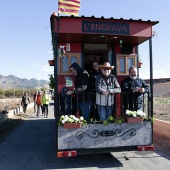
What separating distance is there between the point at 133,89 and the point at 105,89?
750 mm

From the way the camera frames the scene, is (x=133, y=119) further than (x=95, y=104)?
No

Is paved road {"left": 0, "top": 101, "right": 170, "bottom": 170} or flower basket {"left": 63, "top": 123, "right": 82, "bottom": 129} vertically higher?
flower basket {"left": 63, "top": 123, "right": 82, "bottom": 129}

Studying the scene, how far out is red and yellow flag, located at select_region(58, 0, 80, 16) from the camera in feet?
19.4

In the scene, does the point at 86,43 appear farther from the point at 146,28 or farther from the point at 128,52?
the point at 146,28

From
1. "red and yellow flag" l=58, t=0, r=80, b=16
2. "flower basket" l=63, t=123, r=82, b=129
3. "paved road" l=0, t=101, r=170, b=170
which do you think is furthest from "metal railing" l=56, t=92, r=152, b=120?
"red and yellow flag" l=58, t=0, r=80, b=16

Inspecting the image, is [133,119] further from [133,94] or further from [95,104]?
[95,104]

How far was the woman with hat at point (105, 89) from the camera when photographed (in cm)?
563

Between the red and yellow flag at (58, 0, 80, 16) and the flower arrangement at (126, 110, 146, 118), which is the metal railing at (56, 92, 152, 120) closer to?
the flower arrangement at (126, 110, 146, 118)

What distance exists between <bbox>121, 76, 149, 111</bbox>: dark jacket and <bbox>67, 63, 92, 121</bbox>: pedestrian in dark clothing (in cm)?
91

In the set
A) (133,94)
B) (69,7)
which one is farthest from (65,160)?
(69,7)

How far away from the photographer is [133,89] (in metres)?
5.93

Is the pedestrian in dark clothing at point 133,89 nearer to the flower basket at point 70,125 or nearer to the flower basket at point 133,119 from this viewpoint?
the flower basket at point 133,119

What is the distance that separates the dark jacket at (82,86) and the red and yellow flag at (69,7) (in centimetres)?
131

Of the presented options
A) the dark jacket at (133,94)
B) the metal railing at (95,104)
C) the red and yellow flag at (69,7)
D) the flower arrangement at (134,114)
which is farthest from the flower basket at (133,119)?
the red and yellow flag at (69,7)
